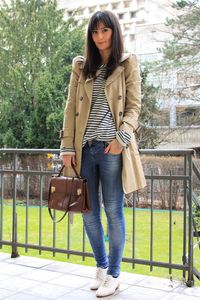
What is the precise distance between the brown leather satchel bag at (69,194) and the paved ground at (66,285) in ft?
1.88

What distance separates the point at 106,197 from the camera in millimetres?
2537

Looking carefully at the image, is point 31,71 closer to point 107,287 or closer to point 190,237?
point 190,237

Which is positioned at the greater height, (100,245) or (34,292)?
(100,245)

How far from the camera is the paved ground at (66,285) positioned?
2.68m

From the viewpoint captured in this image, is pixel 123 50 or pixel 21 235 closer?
pixel 123 50

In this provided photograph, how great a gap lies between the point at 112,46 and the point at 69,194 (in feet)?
2.97

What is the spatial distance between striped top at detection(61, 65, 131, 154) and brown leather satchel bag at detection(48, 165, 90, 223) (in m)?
0.24

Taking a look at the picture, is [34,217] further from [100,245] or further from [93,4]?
[93,4]

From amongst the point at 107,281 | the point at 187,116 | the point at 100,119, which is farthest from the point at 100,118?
the point at 187,116

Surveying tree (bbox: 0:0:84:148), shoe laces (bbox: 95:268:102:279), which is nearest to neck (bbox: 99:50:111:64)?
shoe laces (bbox: 95:268:102:279)

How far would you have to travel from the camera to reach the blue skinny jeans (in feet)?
8.18

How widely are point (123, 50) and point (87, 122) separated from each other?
1.58 feet

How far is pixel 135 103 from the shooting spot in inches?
98.2

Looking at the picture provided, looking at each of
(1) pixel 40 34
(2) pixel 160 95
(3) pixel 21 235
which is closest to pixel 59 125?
(1) pixel 40 34
